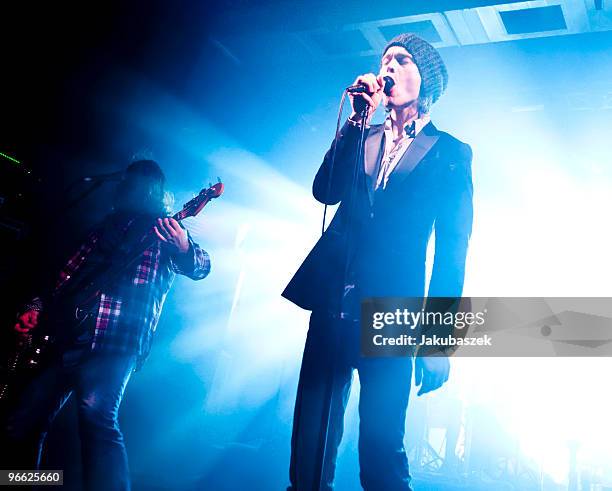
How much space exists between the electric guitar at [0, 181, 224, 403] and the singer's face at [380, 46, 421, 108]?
108cm

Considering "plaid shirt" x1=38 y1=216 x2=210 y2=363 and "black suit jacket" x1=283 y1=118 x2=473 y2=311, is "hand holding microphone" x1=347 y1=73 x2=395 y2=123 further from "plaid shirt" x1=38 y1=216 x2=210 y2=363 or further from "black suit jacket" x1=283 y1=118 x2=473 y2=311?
"plaid shirt" x1=38 y1=216 x2=210 y2=363

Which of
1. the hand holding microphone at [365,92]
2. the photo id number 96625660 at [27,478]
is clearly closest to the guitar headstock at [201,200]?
the hand holding microphone at [365,92]

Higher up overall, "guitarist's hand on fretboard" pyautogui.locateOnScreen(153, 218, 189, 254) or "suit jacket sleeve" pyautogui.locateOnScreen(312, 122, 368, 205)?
"suit jacket sleeve" pyautogui.locateOnScreen(312, 122, 368, 205)

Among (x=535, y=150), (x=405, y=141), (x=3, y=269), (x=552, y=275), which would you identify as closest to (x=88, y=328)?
(x=3, y=269)

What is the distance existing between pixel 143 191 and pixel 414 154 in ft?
6.03

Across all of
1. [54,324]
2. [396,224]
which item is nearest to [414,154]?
[396,224]

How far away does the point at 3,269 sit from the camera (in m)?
3.31

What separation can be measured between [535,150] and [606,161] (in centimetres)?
36

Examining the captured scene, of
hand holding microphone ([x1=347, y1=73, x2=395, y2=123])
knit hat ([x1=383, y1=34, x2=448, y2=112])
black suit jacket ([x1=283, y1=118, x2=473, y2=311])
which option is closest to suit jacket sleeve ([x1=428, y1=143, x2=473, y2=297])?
black suit jacket ([x1=283, y1=118, x2=473, y2=311])

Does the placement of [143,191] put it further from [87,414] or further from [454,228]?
[454,228]

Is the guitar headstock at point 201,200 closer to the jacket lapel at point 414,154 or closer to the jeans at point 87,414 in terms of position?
the jeans at point 87,414

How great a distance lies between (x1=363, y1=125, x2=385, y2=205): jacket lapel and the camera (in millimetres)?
2254

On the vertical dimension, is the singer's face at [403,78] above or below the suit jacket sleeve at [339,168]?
above

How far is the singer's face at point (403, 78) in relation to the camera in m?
2.36
